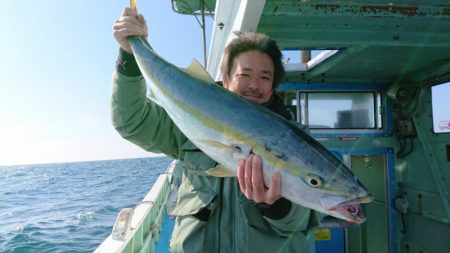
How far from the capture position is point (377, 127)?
628 cm

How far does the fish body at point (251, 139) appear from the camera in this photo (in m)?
1.62

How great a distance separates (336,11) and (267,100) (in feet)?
3.36

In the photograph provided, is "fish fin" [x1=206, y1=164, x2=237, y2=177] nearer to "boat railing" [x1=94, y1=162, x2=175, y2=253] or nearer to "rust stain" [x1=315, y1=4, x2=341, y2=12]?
"rust stain" [x1=315, y1=4, x2=341, y2=12]

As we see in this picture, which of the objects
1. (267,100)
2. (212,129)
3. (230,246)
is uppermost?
(267,100)

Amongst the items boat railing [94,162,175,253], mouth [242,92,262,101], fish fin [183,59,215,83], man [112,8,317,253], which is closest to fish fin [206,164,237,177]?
man [112,8,317,253]

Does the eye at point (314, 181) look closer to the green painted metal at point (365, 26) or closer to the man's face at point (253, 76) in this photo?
the man's face at point (253, 76)

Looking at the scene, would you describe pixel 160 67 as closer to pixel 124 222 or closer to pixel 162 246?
pixel 124 222

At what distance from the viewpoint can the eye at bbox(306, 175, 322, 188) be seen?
165cm

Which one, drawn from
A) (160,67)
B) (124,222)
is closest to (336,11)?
(160,67)

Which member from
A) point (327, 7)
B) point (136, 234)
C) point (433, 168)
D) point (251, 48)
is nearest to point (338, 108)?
point (433, 168)

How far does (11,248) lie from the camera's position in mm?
13406

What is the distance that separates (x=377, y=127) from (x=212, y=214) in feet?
16.2

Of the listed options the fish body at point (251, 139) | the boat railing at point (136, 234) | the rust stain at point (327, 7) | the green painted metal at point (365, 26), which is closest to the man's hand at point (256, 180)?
the fish body at point (251, 139)

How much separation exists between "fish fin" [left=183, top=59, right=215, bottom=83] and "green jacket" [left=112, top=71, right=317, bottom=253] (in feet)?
1.19
